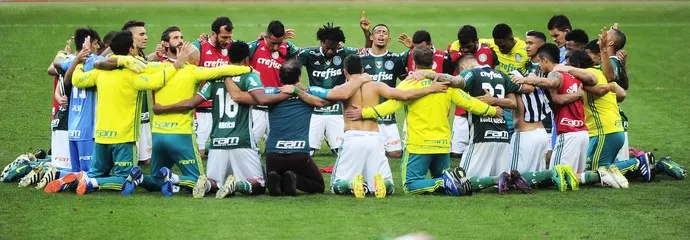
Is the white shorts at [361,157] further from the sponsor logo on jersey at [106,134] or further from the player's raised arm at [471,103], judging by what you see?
the sponsor logo on jersey at [106,134]

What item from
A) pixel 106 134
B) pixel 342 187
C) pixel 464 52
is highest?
pixel 464 52

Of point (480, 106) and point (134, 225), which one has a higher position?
point (480, 106)

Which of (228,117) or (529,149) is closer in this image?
(228,117)

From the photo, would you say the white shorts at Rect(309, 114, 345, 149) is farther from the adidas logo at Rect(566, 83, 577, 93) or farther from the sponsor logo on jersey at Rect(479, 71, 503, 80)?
the adidas logo at Rect(566, 83, 577, 93)

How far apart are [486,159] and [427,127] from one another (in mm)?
1053

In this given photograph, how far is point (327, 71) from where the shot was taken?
64.0 ft

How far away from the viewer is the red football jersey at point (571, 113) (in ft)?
56.2

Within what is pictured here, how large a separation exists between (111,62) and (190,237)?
3148mm

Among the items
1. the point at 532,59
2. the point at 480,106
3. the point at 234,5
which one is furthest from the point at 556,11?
the point at 480,106

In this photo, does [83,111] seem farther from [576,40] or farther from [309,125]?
[576,40]

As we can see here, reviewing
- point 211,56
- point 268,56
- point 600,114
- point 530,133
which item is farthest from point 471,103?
point 211,56

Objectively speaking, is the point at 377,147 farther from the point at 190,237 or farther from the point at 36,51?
the point at 36,51

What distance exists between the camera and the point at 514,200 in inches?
632

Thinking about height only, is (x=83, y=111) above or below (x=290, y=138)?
above
